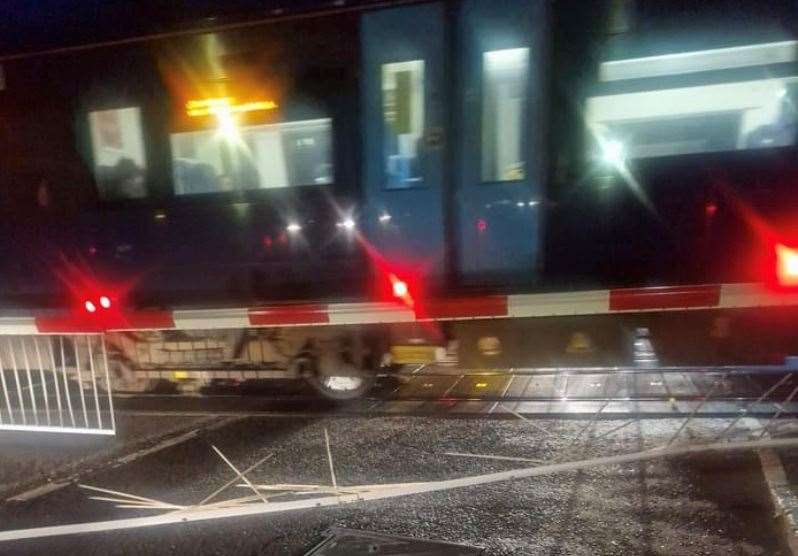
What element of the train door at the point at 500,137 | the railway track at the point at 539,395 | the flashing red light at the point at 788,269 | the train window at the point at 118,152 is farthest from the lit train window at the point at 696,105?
the train window at the point at 118,152

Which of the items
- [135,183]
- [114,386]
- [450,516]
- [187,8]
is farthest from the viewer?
[114,386]

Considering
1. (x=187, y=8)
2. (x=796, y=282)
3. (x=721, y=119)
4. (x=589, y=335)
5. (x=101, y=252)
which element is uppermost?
(x=187, y=8)

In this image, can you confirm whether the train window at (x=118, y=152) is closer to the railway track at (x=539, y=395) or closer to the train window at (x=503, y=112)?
the railway track at (x=539, y=395)

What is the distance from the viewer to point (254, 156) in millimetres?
5793

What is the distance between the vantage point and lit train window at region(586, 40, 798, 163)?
471 cm

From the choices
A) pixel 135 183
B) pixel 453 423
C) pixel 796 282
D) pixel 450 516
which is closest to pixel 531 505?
pixel 450 516

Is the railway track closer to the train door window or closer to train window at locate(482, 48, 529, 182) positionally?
train window at locate(482, 48, 529, 182)

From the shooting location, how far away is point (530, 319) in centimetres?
544

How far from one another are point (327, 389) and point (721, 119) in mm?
4364

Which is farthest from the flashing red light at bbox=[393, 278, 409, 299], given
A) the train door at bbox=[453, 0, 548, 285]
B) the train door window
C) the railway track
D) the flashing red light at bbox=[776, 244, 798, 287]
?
the flashing red light at bbox=[776, 244, 798, 287]

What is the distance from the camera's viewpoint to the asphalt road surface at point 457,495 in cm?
358

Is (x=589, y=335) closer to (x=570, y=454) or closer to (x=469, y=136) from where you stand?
(x=570, y=454)

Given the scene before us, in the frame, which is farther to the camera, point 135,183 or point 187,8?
point 135,183

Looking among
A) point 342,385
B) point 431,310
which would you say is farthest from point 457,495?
point 342,385
